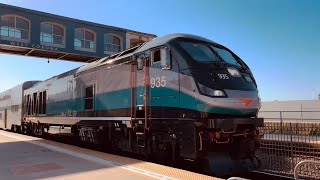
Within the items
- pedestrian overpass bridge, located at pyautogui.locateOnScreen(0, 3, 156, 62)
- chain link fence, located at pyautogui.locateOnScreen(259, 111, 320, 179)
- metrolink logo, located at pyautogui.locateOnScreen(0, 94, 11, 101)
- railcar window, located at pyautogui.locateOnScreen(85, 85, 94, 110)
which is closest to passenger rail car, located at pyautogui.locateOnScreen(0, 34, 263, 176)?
railcar window, located at pyautogui.locateOnScreen(85, 85, 94, 110)

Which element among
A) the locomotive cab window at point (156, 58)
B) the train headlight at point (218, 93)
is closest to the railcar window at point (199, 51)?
the locomotive cab window at point (156, 58)

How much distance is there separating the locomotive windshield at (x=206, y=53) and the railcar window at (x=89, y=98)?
5.10 metres

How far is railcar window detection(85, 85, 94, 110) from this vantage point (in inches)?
491

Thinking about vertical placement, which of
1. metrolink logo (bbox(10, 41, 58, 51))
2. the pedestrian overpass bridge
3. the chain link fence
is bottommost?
the chain link fence

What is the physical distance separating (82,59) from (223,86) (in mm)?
26174

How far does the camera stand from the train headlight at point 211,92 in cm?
784

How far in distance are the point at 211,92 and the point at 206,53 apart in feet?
4.74

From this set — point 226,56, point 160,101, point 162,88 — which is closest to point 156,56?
point 162,88

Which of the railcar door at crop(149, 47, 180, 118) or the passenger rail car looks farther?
the railcar door at crop(149, 47, 180, 118)

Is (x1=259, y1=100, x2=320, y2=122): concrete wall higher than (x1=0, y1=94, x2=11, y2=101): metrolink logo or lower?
lower

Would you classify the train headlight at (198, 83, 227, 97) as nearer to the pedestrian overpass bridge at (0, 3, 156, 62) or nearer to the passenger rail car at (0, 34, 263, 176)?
the passenger rail car at (0, 34, 263, 176)

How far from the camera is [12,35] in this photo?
27.4 meters

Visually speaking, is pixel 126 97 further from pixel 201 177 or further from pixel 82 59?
pixel 82 59

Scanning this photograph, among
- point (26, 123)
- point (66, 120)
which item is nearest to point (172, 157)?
point (66, 120)
